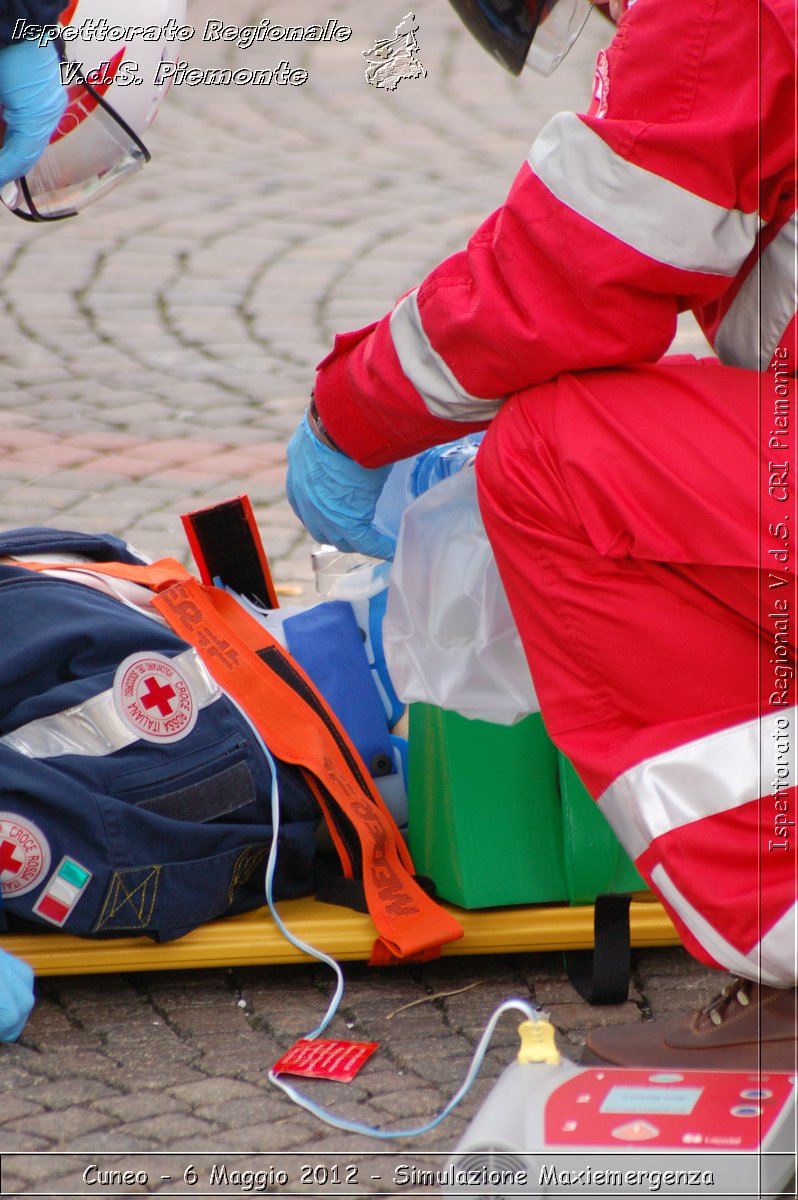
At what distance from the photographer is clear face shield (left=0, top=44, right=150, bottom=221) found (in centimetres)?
264

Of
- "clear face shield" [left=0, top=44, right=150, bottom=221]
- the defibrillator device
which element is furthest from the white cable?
"clear face shield" [left=0, top=44, right=150, bottom=221]

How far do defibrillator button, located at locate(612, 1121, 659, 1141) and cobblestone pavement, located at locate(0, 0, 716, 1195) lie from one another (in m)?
0.29

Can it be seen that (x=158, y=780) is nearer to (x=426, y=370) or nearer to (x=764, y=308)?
(x=426, y=370)

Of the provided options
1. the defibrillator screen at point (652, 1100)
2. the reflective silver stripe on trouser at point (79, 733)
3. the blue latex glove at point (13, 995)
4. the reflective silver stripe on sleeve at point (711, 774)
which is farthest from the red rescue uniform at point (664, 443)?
the blue latex glove at point (13, 995)

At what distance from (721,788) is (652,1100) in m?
0.33

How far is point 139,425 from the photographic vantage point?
447 centimetres

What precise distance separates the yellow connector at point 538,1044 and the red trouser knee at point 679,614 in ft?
0.67

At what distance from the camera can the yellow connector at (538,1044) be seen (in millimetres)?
1584

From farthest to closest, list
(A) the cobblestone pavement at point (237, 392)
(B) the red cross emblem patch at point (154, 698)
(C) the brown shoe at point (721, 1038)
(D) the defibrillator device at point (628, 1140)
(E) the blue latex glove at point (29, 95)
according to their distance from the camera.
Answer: (E) the blue latex glove at point (29, 95) < (B) the red cross emblem patch at point (154, 698) < (A) the cobblestone pavement at point (237, 392) < (C) the brown shoe at point (721, 1038) < (D) the defibrillator device at point (628, 1140)

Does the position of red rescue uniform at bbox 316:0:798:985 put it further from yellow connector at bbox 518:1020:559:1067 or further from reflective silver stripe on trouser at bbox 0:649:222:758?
reflective silver stripe on trouser at bbox 0:649:222:758

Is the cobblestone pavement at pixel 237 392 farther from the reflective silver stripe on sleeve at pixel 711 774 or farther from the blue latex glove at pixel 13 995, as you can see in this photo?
the reflective silver stripe on sleeve at pixel 711 774

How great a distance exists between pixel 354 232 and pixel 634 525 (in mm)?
4642

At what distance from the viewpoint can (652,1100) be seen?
58.9 inches

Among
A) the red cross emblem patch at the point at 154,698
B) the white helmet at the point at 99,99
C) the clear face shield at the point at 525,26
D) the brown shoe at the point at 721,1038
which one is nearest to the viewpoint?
the brown shoe at the point at 721,1038
